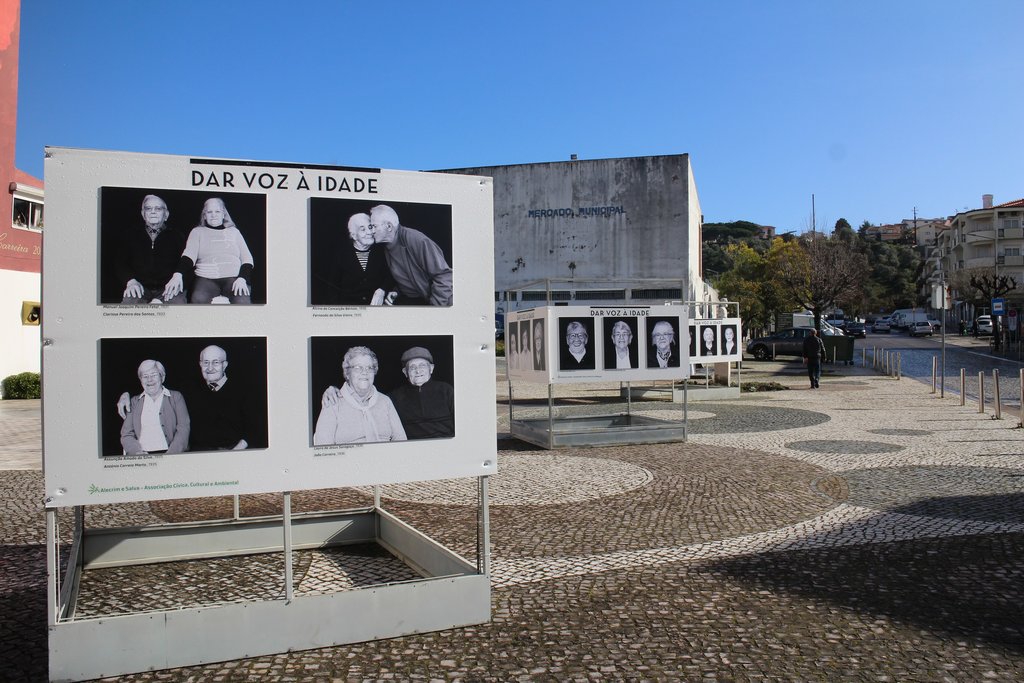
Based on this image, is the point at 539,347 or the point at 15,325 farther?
the point at 15,325

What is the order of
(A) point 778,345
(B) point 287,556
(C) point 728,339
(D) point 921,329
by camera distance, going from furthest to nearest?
(D) point 921,329, (A) point 778,345, (C) point 728,339, (B) point 287,556

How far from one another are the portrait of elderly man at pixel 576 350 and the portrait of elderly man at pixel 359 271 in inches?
326

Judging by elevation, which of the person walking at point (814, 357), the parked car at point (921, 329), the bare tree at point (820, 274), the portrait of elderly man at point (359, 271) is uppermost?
the bare tree at point (820, 274)

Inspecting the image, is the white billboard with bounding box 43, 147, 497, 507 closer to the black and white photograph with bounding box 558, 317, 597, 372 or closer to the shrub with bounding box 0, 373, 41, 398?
the black and white photograph with bounding box 558, 317, 597, 372

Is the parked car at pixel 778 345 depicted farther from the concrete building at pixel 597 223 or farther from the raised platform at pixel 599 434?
the raised platform at pixel 599 434

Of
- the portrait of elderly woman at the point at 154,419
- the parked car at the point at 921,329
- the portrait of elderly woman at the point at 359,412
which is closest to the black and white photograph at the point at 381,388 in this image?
the portrait of elderly woman at the point at 359,412

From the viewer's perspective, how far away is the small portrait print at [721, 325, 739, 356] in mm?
21234

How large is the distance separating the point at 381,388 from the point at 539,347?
8570 mm

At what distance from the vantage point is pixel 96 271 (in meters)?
4.23

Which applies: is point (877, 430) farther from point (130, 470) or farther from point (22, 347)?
point (22, 347)

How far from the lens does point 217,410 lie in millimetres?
4422

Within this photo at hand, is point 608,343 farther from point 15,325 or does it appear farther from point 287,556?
point 15,325

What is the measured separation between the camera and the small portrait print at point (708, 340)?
20875 millimetres

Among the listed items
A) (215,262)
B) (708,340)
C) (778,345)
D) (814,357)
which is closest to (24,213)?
(708,340)
